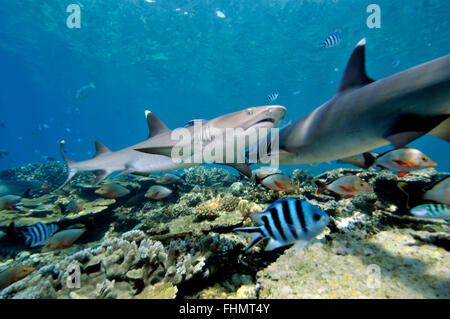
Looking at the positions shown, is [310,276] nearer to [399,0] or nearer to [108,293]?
[108,293]

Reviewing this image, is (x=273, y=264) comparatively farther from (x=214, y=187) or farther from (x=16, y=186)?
(x=16, y=186)

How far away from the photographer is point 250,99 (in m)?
52.9

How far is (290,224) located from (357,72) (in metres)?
2.00

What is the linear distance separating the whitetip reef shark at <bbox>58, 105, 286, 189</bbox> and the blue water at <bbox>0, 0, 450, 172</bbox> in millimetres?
23471

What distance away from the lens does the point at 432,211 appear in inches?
106

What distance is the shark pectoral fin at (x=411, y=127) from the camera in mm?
1632

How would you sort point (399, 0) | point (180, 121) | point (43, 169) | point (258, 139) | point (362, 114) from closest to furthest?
1. point (362, 114)
2. point (258, 139)
3. point (43, 169)
4. point (399, 0)
5. point (180, 121)

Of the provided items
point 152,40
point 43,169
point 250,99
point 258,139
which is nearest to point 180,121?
point 250,99

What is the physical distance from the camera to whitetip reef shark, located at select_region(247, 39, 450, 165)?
160cm

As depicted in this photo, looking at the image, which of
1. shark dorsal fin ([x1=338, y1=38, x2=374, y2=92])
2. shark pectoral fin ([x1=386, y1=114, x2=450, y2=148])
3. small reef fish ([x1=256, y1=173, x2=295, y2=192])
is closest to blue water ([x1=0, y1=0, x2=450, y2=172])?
small reef fish ([x1=256, y1=173, x2=295, y2=192])

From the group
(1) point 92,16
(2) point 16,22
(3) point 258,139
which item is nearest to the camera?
(3) point 258,139

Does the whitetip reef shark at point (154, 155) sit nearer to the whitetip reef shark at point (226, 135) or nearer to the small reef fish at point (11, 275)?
the whitetip reef shark at point (226, 135)

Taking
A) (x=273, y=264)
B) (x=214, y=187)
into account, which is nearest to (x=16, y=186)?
(x=214, y=187)
